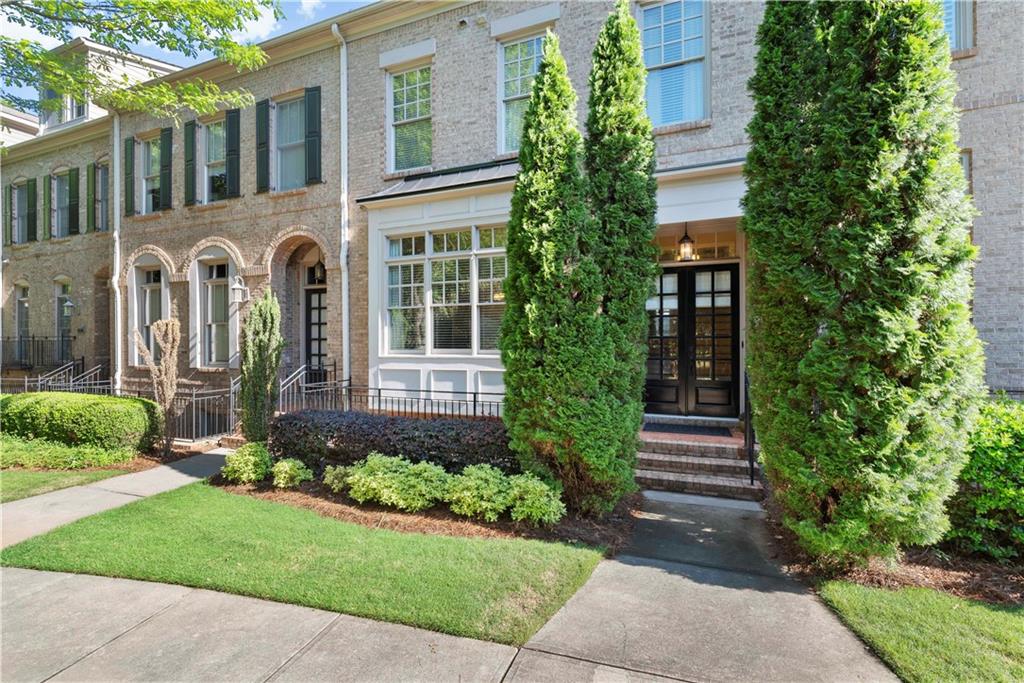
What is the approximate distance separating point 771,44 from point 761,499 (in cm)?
460

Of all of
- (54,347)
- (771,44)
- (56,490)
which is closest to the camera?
(771,44)

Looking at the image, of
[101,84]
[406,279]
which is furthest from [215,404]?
[101,84]

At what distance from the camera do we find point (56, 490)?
243 inches

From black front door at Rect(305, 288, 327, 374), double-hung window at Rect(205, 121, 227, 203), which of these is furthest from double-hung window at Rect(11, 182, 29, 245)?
black front door at Rect(305, 288, 327, 374)

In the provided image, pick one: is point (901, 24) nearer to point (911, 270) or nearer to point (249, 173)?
point (911, 270)

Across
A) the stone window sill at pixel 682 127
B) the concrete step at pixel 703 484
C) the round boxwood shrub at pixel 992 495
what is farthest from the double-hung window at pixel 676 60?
the round boxwood shrub at pixel 992 495

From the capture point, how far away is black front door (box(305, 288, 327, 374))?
1141 centimetres

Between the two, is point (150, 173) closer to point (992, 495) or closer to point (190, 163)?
point (190, 163)

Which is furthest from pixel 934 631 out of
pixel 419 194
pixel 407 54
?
pixel 407 54

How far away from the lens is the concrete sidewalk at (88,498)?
496cm

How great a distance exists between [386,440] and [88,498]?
3.73 meters

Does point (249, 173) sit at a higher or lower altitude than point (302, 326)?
higher

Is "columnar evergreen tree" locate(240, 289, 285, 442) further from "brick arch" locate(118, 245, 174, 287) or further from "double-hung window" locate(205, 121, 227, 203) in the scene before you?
"brick arch" locate(118, 245, 174, 287)

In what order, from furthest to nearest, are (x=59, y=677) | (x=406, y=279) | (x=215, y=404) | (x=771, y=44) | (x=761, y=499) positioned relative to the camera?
1. (x=215, y=404)
2. (x=406, y=279)
3. (x=761, y=499)
4. (x=771, y=44)
5. (x=59, y=677)
